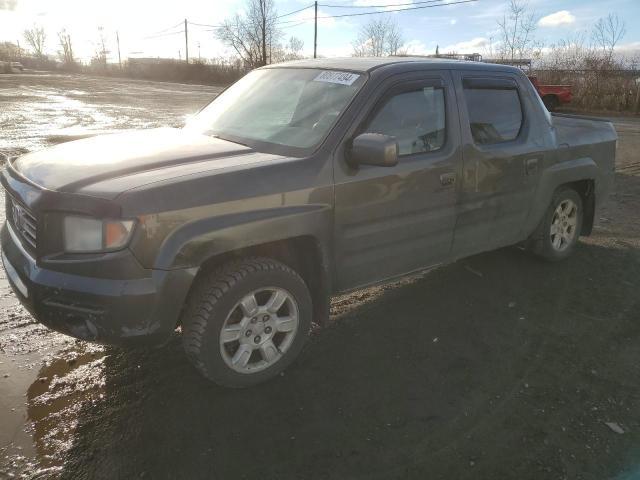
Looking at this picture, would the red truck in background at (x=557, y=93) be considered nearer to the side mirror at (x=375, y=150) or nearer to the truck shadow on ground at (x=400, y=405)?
the truck shadow on ground at (x=400, y=405)

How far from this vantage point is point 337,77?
3.56m

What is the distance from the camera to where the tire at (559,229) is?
4.88 m

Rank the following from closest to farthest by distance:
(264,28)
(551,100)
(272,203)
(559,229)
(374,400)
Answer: (272,203) < (374,400) < (559,229) < (551,100) < (264,28)

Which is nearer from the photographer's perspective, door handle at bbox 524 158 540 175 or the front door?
the front door

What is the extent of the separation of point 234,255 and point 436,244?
1.57 m

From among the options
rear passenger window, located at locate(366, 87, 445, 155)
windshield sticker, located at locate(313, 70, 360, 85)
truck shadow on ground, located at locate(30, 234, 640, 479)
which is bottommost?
truck shadow on ground, located at locate(30, 234, 640, 479)

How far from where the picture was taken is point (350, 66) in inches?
144

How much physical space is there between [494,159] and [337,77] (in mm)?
1367

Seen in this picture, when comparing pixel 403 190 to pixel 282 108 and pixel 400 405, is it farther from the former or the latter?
pixel 400 405

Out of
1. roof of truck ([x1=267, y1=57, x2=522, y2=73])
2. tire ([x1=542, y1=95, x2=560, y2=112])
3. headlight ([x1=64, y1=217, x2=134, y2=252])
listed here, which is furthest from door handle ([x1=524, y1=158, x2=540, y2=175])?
tire ([x1=542, y1=95, x2=560, y2=112])

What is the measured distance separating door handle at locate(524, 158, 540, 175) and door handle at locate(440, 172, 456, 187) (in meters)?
0.95

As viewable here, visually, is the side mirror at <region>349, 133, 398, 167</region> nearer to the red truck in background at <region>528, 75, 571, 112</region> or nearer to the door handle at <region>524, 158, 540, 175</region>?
the door handle at <region>524, 158, 540, 175</region>

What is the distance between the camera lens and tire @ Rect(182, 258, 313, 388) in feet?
9.22

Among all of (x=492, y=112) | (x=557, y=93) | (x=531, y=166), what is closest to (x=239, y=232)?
(x=492, y=112)
